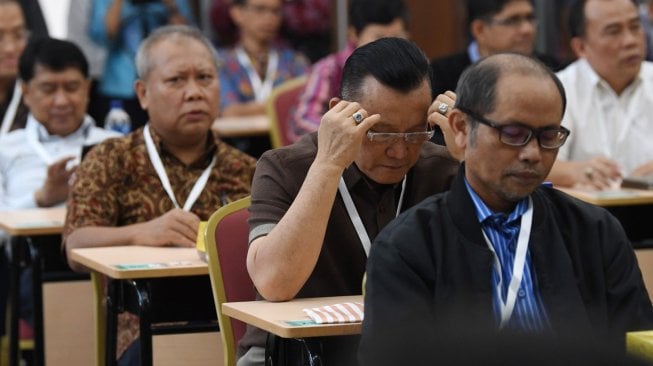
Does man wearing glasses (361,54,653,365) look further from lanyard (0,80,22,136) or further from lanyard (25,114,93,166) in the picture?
lanyard (0,80,22,136)

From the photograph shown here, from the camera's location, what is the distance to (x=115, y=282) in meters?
4.37

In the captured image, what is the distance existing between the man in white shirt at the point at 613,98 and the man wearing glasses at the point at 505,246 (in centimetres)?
318

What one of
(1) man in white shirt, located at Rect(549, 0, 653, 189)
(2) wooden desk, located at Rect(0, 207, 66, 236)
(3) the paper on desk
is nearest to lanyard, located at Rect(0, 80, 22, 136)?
(2) wooden desk, located at Rect(0, 207, 66, 236)

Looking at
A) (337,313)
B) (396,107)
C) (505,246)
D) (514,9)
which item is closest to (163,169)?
(396,107)

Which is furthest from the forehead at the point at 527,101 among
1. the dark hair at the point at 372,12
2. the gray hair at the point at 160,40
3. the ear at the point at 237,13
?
the ear at the point at 237,13

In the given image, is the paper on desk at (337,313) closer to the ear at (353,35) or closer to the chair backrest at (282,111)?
the chair backrest at (282,111)

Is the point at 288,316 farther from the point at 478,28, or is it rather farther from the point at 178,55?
the point at 478,28

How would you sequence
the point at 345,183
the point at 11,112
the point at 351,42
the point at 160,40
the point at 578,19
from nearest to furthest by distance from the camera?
the point at 345,183, the point at 160,40, the point at 578,19, the point at 11,112, the point at 351,42

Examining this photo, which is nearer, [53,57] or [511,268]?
[511,268]

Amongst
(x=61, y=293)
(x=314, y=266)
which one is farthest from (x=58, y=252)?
(x=314, y=266)

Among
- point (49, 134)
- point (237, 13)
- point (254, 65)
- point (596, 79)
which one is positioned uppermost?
point (237, 13)

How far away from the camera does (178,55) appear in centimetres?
500

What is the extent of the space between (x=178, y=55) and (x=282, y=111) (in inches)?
99.0

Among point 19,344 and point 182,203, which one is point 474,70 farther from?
point 19,344
